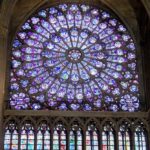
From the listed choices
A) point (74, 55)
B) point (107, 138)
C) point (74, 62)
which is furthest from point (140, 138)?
point (74, 55)

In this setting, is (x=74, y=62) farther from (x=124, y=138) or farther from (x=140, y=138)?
(x=140, y=138)

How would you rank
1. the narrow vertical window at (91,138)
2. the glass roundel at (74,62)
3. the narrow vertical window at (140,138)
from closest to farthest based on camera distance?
1. the narrow vertical window at (91,138)
2. the narrow vertical window at (140,138)
3. the glass roundel at (74,62)

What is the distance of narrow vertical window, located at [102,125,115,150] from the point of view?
63.9ft

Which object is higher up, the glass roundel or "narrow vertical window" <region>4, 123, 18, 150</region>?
the glass roundel

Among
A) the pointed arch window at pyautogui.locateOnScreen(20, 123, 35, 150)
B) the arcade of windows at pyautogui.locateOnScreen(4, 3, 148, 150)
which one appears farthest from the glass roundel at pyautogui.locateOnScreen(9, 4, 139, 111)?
the pointed arch window at pyautogui.locateOnScreen(20, 123, 35, 150)

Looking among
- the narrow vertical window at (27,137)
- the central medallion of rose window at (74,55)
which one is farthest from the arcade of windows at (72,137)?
the central medallion of rose window at (74,55)

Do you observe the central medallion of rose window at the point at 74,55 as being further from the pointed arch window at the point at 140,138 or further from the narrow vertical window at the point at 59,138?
the pointed arch window at the point at 140,138

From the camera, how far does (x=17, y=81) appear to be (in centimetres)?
2053

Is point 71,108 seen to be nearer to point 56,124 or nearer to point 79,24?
point 56,124

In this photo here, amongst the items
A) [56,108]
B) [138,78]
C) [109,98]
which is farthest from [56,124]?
[138,78]

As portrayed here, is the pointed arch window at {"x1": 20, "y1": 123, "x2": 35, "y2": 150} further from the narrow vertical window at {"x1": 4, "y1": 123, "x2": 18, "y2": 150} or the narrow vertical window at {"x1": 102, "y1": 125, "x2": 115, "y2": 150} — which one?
the narrow vertical window at {"x1": 102, "y1": 125, "x2": 115, "y2": 150}

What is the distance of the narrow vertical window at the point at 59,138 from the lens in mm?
19375

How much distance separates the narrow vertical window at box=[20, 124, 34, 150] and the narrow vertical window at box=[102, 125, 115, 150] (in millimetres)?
2472

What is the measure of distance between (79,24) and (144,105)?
13.9 ft
